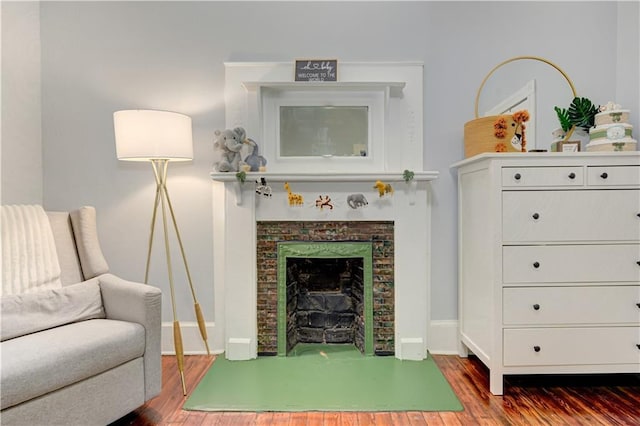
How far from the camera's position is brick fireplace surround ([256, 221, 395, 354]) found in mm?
2434

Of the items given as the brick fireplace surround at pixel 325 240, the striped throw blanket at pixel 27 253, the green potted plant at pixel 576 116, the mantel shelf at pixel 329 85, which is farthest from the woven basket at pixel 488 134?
the striped throw blanket at pixel 27 253

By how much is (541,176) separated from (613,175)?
1.27 feet

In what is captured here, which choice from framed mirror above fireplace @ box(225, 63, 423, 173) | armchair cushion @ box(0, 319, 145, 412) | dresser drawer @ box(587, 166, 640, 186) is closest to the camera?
armchair cushion @ box(0, 319, 145, 412)

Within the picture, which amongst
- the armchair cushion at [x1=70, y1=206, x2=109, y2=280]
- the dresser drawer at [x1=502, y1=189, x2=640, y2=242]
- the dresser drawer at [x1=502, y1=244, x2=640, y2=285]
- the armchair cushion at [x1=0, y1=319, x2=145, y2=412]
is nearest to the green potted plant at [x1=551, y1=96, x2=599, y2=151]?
the dresser drawer at [x1=502, y1=189, x2=640, y2=242]

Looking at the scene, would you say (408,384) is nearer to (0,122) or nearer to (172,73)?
(172,73)

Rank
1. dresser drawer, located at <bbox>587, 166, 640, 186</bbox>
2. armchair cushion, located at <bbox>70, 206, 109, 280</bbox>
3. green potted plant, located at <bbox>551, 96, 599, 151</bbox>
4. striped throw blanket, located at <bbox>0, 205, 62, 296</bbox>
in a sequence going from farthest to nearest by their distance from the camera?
green potted plant, located at <bbox>551, 96, 599, 151</bbox>, armchair cushion, located at <bbox>70, 206, 109, 280</bbox>, dresser drawer, located at <bbox>587, 166, 640, 186</bbox>, striped throw blanket, located at <bbox>0, 205, 62, 296</bbox>

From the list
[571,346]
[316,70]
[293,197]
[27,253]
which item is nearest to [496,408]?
[571,346]

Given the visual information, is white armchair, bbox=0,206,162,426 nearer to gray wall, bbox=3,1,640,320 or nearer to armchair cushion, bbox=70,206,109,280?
armchair cushion, bbox=70,206,109,280

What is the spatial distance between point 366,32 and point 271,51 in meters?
0.67

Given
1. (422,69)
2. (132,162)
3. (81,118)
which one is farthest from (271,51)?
(81,118)

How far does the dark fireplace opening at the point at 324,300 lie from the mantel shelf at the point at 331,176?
0.62 meters

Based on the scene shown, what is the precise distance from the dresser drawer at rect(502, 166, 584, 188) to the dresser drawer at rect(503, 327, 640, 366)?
2.60ft

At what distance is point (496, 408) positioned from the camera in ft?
6.15

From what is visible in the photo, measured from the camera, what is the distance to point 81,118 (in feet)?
8.43
